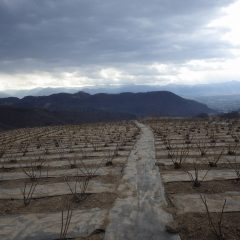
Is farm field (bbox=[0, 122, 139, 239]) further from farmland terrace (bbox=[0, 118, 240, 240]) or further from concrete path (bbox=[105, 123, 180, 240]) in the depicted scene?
concrete path (bbox=[105, 123, 180, 240])

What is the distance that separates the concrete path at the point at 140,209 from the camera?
464 centimetres

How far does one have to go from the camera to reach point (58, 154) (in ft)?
38.4

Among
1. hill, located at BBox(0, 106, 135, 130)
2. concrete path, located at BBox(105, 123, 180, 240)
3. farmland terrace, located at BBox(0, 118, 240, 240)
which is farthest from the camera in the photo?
hill, located at BBox(0, 106, 135, 130)

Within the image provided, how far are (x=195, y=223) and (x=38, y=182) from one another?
375cm

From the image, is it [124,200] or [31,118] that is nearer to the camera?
[124,200]

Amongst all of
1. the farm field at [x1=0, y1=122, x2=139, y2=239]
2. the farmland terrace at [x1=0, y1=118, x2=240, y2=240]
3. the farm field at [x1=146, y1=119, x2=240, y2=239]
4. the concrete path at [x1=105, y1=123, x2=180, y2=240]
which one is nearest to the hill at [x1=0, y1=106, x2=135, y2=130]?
the farm field at [x1=0, y1=122, x2=139, y2=239]

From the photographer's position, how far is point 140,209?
5.55m

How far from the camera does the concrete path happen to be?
464cm

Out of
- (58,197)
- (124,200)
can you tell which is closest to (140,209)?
(124,200)

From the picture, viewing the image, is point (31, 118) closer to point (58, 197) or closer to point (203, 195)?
point (58, 197)

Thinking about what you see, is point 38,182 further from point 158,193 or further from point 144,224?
point 144,224

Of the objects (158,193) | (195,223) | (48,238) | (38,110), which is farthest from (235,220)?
(38,110)

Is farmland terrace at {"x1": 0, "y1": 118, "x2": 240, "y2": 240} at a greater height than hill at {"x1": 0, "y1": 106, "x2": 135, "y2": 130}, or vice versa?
farmland terrace at {"x1": 0, "y1": 118, "x2": 240, "y2": 240}

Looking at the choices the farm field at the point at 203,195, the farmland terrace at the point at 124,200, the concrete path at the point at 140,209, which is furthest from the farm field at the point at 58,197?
the farm field at the point at 203,195
